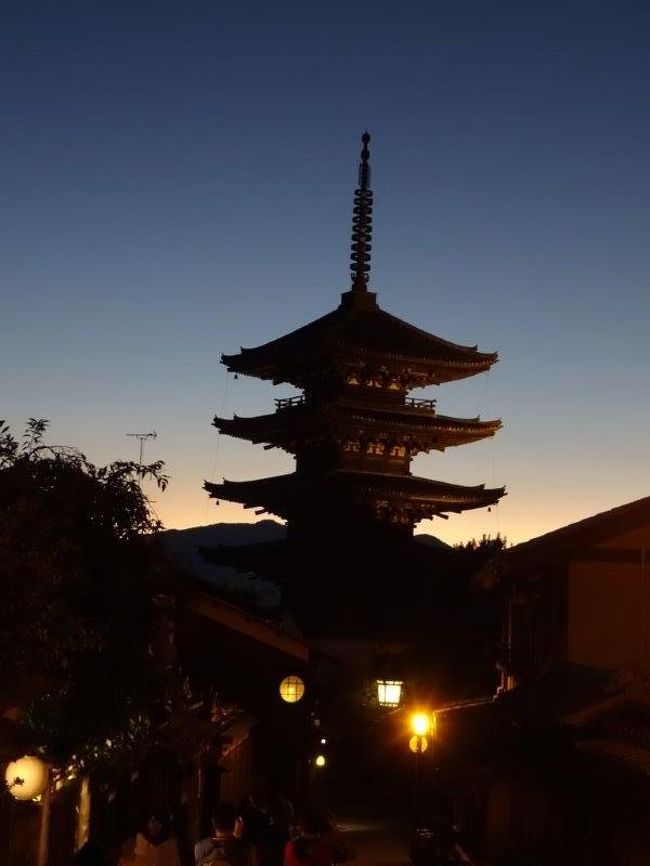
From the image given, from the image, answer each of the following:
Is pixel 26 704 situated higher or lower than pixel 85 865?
higher

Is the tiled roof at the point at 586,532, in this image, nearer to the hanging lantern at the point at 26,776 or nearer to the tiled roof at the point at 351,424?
the hanging lantern at the point at 26,776

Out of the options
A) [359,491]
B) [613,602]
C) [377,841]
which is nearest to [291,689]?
[377,841]

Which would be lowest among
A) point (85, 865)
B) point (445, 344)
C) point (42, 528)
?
point (85, 865)

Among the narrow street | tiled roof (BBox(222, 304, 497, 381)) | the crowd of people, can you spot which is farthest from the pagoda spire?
the crowd of people

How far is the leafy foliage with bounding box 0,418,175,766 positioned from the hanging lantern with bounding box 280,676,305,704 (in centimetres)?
1855

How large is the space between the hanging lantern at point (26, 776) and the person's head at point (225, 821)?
1.80 m

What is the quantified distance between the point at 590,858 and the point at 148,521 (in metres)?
7.14

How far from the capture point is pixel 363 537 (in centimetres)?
5469

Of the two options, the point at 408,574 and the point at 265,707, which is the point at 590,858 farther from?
the point at 408,574

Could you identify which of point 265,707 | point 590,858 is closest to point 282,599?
point 265,707

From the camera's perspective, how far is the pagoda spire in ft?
191

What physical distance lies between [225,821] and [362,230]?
48006 mm

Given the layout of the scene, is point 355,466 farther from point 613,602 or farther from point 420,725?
point 613,602

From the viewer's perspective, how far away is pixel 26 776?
43.7 ft
